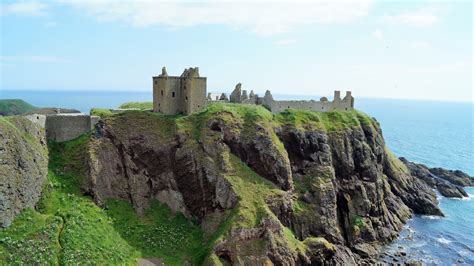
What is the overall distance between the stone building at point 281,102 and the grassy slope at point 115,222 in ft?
33.6

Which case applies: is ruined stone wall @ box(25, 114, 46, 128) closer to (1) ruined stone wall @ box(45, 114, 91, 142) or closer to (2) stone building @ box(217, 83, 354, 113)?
(1) ruined stone wall @ box(45, 114, 91, 142)

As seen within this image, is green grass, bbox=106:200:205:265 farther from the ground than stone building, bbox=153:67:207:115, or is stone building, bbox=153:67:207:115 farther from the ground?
stone building, bbox=153:67:207:115

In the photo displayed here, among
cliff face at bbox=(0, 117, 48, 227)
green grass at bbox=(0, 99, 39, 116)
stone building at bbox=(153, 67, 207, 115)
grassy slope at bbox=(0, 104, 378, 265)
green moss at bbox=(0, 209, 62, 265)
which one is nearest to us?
green moss at bbox=(0, 209, 62, 265)

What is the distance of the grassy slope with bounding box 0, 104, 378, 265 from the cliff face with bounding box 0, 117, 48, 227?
1319mm

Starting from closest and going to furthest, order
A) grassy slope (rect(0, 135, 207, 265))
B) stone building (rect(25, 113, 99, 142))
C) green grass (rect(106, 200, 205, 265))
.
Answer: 1. grassy slope (rect(0, 135, 207, 265))
2. green grass (rect(106, 200, 205, 265))
3. stone building (rect(25, 113, 99, 142))

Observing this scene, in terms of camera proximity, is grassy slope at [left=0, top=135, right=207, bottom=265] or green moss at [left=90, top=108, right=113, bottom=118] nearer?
grassy slope at [left=0, top=135, right=207, bottom=265]

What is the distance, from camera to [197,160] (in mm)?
63531

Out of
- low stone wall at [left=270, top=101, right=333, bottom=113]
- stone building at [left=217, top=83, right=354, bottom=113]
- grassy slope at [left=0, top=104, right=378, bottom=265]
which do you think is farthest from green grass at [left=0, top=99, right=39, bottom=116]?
low stone wall at [left=270, top=101, right=333, bottom=113]

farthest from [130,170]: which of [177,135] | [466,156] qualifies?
[466,156]

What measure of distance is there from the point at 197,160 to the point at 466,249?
152ft

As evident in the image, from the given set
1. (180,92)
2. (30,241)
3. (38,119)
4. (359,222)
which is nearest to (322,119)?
(359,222)

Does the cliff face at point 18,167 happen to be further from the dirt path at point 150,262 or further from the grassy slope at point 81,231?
the dirt path at point 150,262

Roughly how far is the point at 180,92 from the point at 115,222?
81.1ft

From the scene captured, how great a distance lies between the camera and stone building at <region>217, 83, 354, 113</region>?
81.6m
